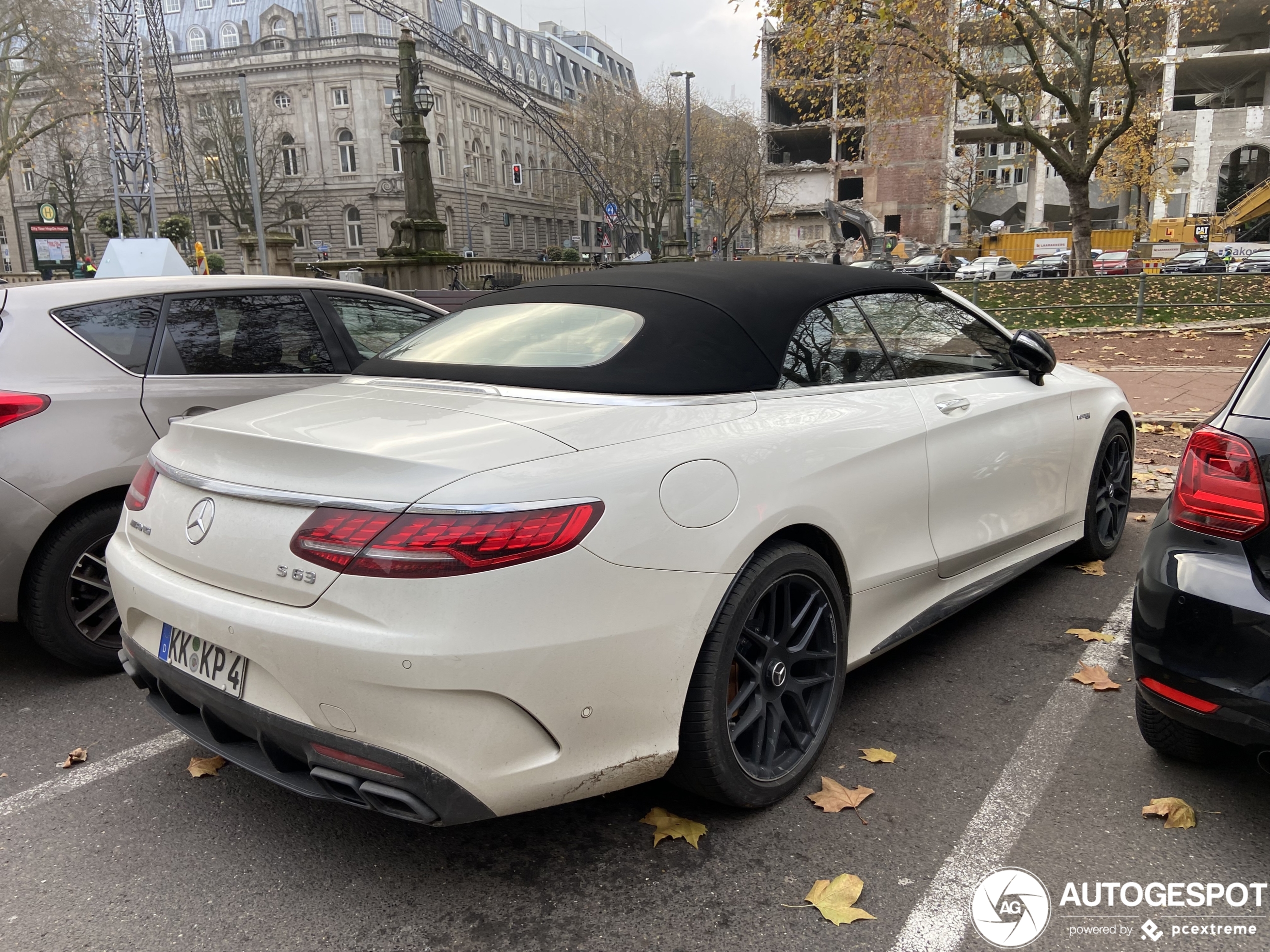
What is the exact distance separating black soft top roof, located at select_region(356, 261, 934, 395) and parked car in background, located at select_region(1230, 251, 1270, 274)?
1521 inches

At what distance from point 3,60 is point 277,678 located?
51.5 m

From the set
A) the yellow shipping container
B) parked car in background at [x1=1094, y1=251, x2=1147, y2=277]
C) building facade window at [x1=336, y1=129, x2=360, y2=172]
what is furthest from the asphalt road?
building facade window at [x1=336, y1=129, x2=360, y2=172]

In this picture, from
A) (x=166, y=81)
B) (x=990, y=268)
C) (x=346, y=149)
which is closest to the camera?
(x=166, y=81)

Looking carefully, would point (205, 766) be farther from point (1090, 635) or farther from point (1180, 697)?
point (1090, 635)

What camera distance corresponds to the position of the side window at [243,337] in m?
4.00

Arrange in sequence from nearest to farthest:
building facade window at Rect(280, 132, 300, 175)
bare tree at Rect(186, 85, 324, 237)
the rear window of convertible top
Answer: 1. the rear window of convertible top
2. bare tree at Rect(186, 85, 324, 237)
3. building facade window at Rect(280, 132, 300, 175)

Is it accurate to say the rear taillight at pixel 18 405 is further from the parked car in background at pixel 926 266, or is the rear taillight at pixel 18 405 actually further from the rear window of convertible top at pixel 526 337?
the parked car in background at pixel 926 266

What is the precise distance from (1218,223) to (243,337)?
68204mm

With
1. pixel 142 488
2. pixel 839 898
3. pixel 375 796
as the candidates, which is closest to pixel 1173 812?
pixel 839 898

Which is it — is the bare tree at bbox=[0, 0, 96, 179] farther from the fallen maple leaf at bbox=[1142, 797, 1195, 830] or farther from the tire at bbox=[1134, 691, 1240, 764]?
the fallen maple leaf at bbox=[1142, 797, 1195, 830]

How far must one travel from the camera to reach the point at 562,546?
6.60 ft

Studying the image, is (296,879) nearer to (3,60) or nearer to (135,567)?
(135,567)

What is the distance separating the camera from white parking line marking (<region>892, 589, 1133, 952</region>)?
215 centimetres

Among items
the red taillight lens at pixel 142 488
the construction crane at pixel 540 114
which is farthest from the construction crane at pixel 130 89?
the red taillight lens at pixel 142 488
